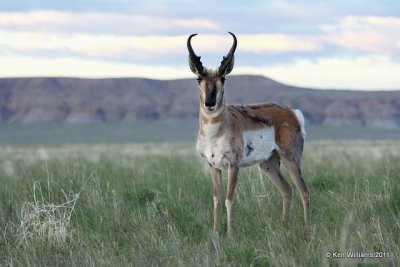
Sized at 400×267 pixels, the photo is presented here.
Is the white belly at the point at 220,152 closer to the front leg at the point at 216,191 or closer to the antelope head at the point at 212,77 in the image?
the front leg at the point at 216,191

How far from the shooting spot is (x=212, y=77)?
776cm

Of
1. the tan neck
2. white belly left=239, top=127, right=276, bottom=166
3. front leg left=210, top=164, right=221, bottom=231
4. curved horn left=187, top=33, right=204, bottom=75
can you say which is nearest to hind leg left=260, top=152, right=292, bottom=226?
white belly left=239, top=127, right=276, bottom=166

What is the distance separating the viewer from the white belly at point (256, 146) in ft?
26.6

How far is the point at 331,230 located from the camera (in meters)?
6.90

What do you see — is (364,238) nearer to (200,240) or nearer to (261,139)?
(200,240)

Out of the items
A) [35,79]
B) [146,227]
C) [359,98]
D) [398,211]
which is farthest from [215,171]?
[35,79]

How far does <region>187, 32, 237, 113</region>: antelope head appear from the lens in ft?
25.0

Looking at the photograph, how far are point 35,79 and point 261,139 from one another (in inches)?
4412

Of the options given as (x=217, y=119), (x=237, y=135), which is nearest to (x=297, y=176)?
(x=237, y=135)

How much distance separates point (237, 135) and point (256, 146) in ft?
1.15

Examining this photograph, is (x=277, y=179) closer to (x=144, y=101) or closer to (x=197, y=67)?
(x=197, y=67)

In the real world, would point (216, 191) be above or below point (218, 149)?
below

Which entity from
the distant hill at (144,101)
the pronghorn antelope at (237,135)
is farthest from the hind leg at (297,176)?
the distant hill at (144,101)

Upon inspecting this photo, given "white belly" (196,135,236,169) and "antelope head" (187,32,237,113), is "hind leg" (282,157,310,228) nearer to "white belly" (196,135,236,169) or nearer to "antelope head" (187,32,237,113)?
"white belly" (196,135,236,169)
